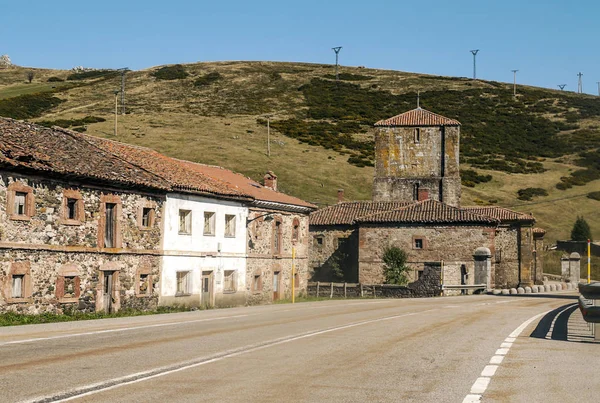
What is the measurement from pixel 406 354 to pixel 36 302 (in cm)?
A: 1802

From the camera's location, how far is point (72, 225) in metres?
31.4

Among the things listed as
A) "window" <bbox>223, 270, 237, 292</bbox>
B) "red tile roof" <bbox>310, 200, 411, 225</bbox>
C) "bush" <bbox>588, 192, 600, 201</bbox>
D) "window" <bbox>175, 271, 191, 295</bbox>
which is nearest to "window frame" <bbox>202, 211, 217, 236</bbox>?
"window" <bbox>223, 270, 237, 292</bbox>

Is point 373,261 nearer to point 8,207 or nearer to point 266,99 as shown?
point 8,207

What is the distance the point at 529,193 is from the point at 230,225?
225ft

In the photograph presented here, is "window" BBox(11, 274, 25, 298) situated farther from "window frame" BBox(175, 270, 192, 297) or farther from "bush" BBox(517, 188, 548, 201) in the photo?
"bush" BBox(517, 188, 548, 201)

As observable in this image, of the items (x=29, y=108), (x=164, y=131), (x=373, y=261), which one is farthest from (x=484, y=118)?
(x=373, y=261)

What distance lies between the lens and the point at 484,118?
480 ft

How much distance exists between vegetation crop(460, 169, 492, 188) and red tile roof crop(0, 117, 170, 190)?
239 feet

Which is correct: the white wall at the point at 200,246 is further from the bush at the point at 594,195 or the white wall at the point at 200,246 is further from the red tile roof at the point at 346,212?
the bush at the point at 594,195

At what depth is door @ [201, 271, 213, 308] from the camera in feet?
134

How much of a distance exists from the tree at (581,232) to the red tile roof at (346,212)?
28756 millimetres

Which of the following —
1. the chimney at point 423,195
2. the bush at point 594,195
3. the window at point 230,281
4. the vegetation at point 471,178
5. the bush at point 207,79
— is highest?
the bush at point 207,79

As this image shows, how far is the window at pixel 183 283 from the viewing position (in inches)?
1534

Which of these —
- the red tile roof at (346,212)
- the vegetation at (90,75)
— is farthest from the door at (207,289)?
the vegetation at (90,75)
